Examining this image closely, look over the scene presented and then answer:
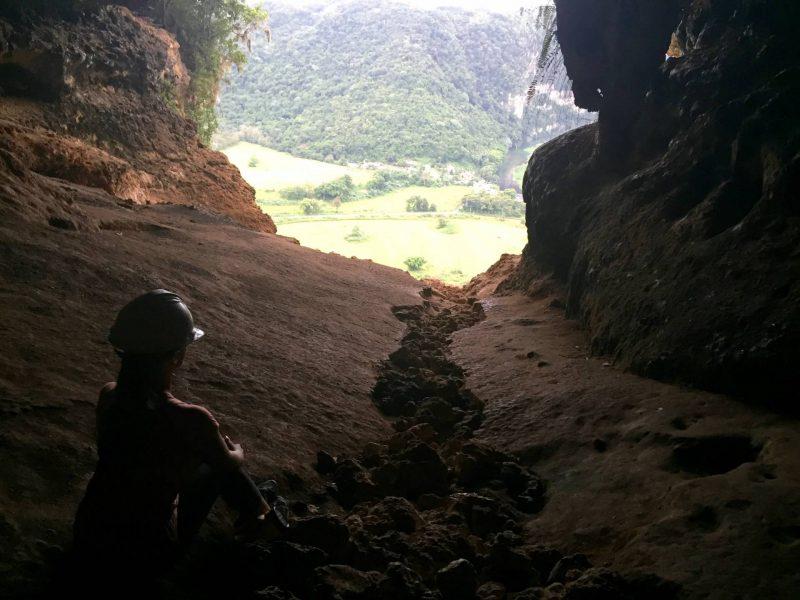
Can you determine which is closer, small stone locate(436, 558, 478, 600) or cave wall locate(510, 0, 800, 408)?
small stone locate(436, 558, 478, 600)

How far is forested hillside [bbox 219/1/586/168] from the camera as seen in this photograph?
6306 centimetres

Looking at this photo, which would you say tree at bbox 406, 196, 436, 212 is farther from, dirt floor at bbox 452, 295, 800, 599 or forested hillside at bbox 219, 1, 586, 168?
dirt floor at bbox 452, 295, 800, 599

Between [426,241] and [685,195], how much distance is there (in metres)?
20.5

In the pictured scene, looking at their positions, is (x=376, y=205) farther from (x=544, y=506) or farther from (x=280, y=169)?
(x=544, y=506)

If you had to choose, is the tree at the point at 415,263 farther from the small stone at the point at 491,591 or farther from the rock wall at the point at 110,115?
the small stone at the point at 491,591

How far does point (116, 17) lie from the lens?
1585cm

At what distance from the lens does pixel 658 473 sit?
3.48m

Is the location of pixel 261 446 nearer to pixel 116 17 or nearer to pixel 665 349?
pixel 665 349

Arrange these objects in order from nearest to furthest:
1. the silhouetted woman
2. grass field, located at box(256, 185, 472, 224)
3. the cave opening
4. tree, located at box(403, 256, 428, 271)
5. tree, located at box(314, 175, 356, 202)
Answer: the silhouetted woman, tree, located at box(403, 256, 428, 271), the cave opening, grass field, located at box(256, 185, 472, 224), tree, located at box(314, 175, 356, 202)

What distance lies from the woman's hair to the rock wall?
→ 5453 mm

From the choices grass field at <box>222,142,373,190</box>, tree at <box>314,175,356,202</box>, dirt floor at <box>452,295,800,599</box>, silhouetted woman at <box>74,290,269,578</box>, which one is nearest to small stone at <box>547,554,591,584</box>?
dirt floor at <box>452,295,800,599</box>

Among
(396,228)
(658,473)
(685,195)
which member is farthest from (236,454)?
(396,228)

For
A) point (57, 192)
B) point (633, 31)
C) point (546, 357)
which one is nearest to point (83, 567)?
point (546, 357)

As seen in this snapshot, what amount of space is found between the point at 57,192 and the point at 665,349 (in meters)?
6.74
